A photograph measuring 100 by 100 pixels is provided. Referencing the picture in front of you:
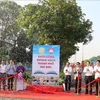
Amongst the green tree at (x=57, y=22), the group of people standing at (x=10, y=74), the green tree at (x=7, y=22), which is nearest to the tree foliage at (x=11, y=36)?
the green tree at (x=7, y=22)

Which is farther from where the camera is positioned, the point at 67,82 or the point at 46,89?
the point at 67,82

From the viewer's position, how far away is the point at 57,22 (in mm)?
22328

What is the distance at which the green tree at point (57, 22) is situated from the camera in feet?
74.1

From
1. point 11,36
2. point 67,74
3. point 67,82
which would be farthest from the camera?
point 11,36

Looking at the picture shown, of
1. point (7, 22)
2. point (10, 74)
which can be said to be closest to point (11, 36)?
point (7, 22)

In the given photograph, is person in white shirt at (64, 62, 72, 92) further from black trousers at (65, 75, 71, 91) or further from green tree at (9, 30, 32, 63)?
green tree at (9, 30, 32, 63)

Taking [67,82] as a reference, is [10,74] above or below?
above

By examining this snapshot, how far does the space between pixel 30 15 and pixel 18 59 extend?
22514 mm

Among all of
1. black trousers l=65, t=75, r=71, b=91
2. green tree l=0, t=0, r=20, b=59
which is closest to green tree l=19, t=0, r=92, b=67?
black trousers l=65, t=75, r=71, b=91

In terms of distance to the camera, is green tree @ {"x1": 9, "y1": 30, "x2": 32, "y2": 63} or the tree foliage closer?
the tree foliage

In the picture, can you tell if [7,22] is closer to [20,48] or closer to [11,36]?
[11,36]

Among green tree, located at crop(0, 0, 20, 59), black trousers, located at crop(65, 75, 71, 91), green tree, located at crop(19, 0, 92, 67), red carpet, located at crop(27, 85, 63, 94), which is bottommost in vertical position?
red carpet, located at crop(27, 85, 63, 94)

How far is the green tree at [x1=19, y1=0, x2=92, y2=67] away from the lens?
22.6 m

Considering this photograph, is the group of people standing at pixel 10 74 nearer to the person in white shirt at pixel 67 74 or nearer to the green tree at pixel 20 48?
the person in white shirt at pixel 67 74
